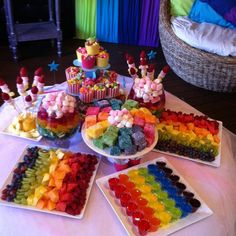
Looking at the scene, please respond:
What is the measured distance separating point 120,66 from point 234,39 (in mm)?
967

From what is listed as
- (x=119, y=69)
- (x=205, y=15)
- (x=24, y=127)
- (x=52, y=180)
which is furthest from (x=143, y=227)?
(x=205, y=15)

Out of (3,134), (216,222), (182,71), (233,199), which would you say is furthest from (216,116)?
(3,134)

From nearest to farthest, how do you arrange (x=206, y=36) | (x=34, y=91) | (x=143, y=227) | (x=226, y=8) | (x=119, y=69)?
(x=143, y=227)
(x=34, y=91)
(x=206, y=36)
(x=226, y=8)
(x=119, y=69)

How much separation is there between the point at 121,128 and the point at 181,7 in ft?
6.19

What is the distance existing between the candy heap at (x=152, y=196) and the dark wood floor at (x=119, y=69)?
4.12 ft

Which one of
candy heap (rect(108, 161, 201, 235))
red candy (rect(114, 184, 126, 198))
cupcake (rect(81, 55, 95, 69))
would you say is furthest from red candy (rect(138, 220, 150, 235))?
cupcake (rect(81, 55, 95, 69))

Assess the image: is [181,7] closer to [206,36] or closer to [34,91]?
[206,36]

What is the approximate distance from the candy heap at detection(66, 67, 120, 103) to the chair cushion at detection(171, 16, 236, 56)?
107 centimetres

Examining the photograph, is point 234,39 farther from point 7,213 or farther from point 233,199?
point 7,213

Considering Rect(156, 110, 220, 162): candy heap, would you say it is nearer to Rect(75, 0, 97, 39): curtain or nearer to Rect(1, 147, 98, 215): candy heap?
Rect(1, 147, 98, 215): candy heap

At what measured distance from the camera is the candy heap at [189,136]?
129 cm

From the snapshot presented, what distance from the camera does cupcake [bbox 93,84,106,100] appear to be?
149cm

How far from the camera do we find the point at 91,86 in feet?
4.94

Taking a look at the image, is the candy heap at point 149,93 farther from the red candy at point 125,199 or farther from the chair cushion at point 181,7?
the chair cushion at point 181,7
